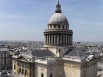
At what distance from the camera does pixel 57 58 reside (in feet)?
142

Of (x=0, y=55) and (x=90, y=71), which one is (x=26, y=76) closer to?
(x=90, y=71)

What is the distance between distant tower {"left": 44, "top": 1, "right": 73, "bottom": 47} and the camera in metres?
46.4

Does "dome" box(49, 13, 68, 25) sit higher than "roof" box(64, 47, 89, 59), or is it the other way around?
"dome" box(49, 13, 68, 25)

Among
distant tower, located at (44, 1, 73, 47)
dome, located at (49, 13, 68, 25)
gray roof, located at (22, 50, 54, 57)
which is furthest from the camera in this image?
dome, located at (49, 13, 68, 25)

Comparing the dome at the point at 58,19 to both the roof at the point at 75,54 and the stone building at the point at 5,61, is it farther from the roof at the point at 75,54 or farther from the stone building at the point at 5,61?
the stone building at the point at 5,61

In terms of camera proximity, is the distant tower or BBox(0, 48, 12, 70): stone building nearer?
the distant tower

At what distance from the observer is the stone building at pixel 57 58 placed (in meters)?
40.6

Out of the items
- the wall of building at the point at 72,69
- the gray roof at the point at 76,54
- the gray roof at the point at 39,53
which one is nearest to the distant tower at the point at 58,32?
the gray roof at the point at 39,53

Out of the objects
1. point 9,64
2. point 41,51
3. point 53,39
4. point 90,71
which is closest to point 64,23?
point 53,39

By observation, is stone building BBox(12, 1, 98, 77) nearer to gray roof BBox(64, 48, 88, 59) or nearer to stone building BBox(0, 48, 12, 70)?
gray roof BBox(64, 48, 88, 59)

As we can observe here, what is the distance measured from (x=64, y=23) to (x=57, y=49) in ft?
21.7

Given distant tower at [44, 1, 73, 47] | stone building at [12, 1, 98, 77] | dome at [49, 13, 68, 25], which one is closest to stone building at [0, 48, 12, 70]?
stone building at [12, 1, 98, 77]

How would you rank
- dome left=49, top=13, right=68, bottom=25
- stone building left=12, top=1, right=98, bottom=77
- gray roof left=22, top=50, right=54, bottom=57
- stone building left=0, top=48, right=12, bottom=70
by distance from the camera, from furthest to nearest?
stone building left=0, top=48, right=12, bottom=70 → dome left=49, top=13, right=68, bottom=25 → gray roof left=22, top=50, right=54, bottom=57 → stone building left=12, top=1, right=98, bottom=77

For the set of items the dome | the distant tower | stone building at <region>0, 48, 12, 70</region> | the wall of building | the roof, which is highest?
the dome
